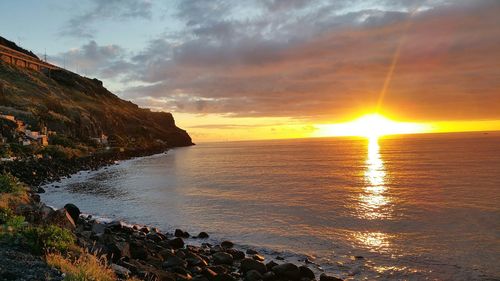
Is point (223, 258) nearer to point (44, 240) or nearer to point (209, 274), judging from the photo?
point (209, 274)

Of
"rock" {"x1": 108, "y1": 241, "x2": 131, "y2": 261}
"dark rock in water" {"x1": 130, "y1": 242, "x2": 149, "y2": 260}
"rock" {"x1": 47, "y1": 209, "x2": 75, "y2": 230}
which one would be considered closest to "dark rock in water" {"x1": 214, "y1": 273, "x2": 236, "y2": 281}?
"dark rock in water" {"x1": 130, "y1": 242, "x2": 149, "y2": 260}

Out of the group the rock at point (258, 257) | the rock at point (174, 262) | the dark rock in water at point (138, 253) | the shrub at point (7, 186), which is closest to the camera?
the rock at point (174, 262)

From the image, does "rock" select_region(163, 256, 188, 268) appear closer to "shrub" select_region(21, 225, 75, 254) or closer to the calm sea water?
"shrub" select_region(21, 225, 75, 254)

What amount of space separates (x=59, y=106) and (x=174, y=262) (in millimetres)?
132909

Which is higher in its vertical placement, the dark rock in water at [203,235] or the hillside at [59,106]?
the hillside at [59,106]

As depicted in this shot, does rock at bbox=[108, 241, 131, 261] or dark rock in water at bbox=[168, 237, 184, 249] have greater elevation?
rock at bbox=[108, 241, 131, 261]

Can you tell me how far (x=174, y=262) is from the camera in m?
19.2

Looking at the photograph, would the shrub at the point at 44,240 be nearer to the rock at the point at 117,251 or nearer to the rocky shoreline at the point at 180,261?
the rocky shoreline at the point at 180,261

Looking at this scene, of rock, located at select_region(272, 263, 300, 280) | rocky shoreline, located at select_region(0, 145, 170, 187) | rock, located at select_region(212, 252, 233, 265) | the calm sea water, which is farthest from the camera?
rocky shoreline, located at select_region(0, 145, 170, 187)

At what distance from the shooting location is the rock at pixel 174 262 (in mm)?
18998

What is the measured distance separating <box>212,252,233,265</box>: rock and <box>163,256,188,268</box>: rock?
216 centimetres

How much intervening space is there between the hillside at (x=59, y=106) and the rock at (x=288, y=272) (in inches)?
3954

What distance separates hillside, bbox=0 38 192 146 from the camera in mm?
114569

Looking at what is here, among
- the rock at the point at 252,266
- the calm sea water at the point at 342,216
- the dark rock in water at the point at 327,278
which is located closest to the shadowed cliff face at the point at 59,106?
the calm sea water at the point at 342,216
